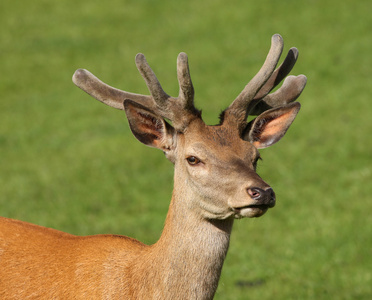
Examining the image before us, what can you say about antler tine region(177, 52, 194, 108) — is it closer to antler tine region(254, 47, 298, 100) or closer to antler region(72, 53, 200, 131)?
antler region(72, 53, 200, 131)

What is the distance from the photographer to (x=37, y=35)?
21094 mm

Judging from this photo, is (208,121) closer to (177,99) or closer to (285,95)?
(285,95)

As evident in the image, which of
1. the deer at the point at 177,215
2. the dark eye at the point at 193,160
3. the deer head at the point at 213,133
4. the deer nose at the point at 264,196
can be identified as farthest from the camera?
the dark eye at the point at 193,160

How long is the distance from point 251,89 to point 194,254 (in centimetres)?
112

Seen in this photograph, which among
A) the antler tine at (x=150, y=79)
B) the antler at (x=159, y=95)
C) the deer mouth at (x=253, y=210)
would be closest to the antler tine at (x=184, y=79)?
the antler at (x=159, y=95)

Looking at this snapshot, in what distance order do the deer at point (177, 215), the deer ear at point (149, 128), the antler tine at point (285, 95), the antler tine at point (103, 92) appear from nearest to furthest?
the deer at point (177, 215) < the deer ear at point (149, 128) < the antler tine at point (103, 92) < the antler tine at point (285, 95)

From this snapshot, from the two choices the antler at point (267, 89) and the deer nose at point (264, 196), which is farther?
the antler at point (267, 89)

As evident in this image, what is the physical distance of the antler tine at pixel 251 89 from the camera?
15.4ft

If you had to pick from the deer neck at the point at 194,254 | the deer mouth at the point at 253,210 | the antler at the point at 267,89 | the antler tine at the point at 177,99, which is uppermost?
the antler at the point at 267,89

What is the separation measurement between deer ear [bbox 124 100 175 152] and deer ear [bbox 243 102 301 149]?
0.58m

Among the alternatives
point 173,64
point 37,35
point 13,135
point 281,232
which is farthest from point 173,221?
point 37,35

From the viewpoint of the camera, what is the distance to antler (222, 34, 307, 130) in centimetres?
469

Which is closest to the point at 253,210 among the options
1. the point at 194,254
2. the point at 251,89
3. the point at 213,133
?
the point at 194,254

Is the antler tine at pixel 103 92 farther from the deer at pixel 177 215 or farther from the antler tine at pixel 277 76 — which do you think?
the antler tine at pixel 277 76
